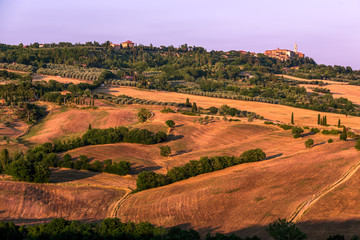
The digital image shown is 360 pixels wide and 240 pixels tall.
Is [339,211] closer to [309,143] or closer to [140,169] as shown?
[309,143]

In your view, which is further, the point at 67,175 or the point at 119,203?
the point at 67,175


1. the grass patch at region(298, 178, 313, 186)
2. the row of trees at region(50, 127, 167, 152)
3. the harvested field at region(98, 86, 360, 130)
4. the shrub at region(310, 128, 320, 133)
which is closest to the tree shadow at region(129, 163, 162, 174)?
the row of trees at region(50, 127, 167, 152)

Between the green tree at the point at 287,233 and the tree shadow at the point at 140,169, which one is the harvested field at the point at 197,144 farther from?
the green tree at the point at 287,233

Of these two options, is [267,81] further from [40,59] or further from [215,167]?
[215,167]

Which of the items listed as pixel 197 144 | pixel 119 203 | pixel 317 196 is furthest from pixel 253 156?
pixel 119 203

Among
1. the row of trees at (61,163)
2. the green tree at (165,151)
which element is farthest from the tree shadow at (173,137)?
the row of trees at (61,163)

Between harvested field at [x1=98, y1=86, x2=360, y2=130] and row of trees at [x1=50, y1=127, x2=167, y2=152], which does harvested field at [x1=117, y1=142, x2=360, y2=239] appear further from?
harvested field at [x1=98, y1=86, x2=360, y2=130]

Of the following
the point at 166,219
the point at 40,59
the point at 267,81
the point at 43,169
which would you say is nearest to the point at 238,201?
the point at 166,219
